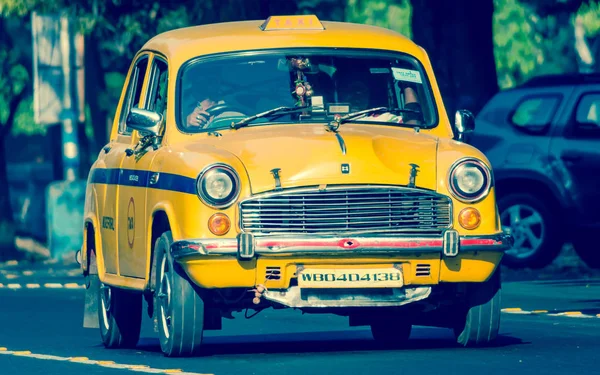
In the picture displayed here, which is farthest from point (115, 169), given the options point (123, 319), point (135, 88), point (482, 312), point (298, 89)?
point (482, 312)

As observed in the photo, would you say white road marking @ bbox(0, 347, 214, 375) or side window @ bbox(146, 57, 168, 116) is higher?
side window @ bbox(146, 57, 168, 116)

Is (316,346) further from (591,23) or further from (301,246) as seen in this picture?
(591,23)

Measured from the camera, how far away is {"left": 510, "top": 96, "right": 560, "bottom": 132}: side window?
→ 19188 mm

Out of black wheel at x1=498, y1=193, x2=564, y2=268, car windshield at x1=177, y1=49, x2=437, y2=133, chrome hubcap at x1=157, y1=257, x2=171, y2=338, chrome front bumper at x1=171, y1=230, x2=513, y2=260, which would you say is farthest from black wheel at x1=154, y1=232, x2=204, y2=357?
black wheel at x1=498, y1=193, x2=564, y2=268

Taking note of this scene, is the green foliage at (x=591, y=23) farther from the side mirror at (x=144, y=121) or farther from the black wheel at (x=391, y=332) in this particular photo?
the side mirror at (x=144, y=121)

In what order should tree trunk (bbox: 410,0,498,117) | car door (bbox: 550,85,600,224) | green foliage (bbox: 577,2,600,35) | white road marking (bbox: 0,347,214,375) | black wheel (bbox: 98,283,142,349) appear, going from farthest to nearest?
green foliage (bbox: 577,2,600,35) < tree trunk (bbox: 410,0,498,117) < car door (bbox: 550,85,600,224) < black wheel (bbox: 98,283,142,349) < white road marking (bbox: 0,347,214,375)

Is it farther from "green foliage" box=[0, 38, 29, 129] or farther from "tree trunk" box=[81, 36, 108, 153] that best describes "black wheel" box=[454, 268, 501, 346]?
"tree trunk" box=[81, 36, 108, 153]

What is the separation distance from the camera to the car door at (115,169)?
1241 centimetres

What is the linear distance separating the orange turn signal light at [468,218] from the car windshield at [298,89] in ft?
3.75

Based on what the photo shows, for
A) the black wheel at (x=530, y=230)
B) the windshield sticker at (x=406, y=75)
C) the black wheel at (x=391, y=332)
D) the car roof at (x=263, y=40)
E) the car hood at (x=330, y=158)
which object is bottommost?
the black wheel at (x=530, y=230)

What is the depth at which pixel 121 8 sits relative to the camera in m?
25.8

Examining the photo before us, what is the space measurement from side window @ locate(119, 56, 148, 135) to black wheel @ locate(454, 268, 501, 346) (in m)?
2.77

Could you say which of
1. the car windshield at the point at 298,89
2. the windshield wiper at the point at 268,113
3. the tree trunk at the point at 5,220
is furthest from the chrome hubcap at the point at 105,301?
the tree trunk at the point at 5,220

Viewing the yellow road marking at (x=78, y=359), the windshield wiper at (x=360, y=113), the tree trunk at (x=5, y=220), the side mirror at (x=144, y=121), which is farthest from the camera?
the tree trunk at (x=5, y=220)
